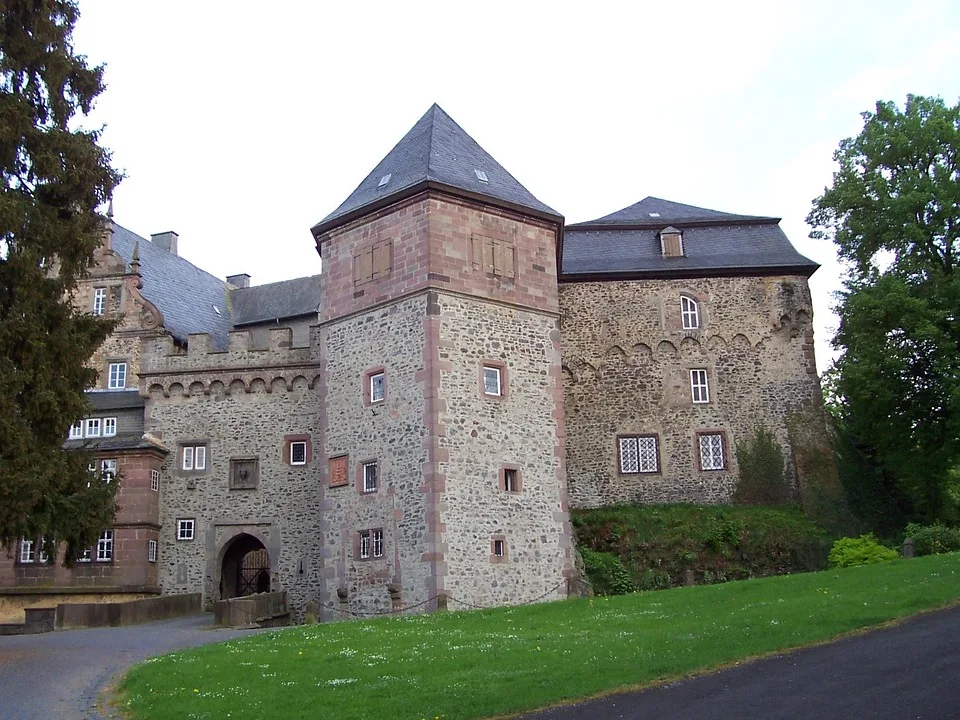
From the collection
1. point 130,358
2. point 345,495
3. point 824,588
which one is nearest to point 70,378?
point 345,495

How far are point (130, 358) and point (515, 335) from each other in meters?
14.4

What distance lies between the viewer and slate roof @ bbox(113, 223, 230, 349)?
35.8 meters

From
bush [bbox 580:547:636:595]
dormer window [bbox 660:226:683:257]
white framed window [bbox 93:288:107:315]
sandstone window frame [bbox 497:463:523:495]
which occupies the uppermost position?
dormer window [bbox 660:226:683:257]

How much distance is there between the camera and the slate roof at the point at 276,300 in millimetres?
38031

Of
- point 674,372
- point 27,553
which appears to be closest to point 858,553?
point 674,372

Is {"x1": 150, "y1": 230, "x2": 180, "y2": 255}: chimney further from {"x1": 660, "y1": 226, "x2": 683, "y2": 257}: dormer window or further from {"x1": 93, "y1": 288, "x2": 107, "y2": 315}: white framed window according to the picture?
{"x1": 660, "y1": 226, "x2": 683, "y2": 257}: dormer window

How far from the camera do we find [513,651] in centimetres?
1505

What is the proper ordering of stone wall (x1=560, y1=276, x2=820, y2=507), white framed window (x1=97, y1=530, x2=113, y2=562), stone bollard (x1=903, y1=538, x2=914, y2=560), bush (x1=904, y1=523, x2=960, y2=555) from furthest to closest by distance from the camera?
stone wall (x1=560, y1=276, x2=820, y2=507)
white framed window (x1=97, y1=530, x2=113, y2=562)
bush (x1=904, y1=523, x2=960, y2=555)
stone bollard (x1=903, y1=538, x2=914, y2=560)

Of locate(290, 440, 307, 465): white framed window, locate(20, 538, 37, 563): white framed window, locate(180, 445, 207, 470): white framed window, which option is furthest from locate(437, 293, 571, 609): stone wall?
locate(20, 538, 37, 563): white framed window

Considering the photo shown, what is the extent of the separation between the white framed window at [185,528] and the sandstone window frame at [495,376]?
11.2m

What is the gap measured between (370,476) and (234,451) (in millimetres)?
7666

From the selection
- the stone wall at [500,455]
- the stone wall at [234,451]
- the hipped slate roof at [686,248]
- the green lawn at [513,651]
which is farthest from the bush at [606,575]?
the hipped slate roof at [686,248]

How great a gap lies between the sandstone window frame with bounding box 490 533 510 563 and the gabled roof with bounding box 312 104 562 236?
8330 millimetres

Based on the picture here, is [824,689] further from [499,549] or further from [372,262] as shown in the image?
[372,262]
